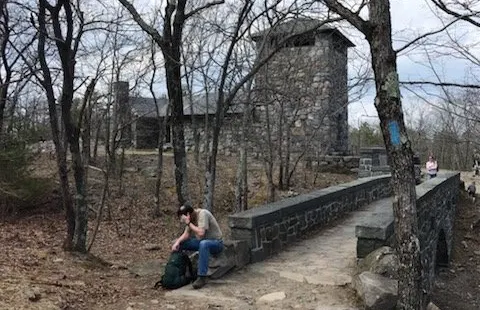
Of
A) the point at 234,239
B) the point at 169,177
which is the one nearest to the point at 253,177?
the point at 169,177

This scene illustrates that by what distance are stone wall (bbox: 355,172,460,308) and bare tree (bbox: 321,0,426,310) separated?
93.4 inches

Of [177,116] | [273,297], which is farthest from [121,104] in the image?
[273,297]

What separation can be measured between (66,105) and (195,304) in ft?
12.5

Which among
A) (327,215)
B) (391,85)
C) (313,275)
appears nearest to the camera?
(391,85)

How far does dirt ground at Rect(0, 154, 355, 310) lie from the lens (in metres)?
5.54

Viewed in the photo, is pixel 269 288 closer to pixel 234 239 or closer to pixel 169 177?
pixel 234 239

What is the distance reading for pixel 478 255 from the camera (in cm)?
1516

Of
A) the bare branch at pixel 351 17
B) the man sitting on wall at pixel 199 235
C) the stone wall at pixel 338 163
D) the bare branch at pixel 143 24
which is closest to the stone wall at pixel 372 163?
the stone wall at pixel 338 163

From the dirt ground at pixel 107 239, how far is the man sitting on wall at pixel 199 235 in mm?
647

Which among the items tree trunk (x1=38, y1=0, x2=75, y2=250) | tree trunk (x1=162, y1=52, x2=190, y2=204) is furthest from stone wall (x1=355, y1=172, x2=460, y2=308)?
tree trunk (x1=38, y1=0, x2=75, y2=250)

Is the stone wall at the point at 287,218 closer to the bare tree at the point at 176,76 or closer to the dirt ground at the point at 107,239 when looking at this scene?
the bare tree at the point at 176,76

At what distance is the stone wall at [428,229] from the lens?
689 cm

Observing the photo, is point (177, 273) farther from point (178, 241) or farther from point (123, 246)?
point (123, 246)

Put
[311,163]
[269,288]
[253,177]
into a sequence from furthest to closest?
1. [311,163]
2. [253,177]
3. [269,288]
